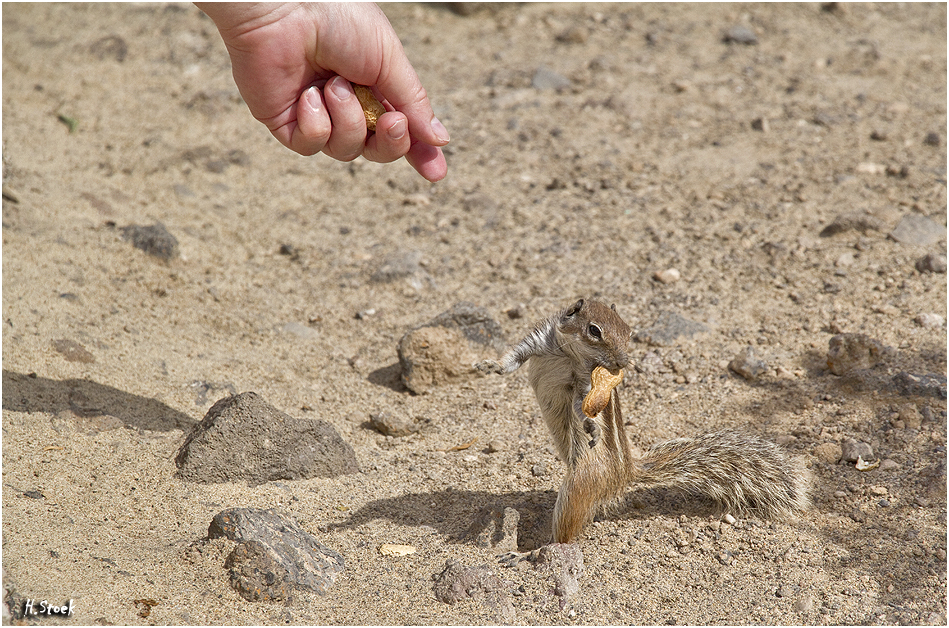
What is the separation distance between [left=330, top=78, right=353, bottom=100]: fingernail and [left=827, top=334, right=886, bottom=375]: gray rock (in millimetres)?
2692

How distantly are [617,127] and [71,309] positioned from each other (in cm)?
414

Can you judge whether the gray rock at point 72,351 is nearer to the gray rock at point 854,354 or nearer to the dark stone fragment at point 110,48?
the gray rock at point 854,354

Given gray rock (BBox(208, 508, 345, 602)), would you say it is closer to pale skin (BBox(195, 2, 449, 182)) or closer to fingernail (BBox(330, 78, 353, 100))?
pale skin (BBox(195, 2, 449, 182))

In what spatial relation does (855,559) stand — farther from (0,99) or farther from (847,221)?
(0,99)

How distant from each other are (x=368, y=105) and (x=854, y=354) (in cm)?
266

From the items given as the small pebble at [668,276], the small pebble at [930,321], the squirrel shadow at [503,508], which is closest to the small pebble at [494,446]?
the squirrel shadow at [503,508]

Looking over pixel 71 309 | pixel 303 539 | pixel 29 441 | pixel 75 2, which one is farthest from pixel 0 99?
pixel 303 539

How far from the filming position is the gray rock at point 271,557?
9.07 feet

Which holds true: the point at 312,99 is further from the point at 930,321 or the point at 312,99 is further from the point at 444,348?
the point at 930,321

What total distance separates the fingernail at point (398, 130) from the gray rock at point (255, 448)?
1288 millimetres

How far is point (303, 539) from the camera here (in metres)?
2.96

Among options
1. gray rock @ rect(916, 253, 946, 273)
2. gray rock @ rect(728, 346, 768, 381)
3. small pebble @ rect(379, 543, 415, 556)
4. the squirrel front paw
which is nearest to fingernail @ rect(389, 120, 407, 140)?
the squirrel front paw

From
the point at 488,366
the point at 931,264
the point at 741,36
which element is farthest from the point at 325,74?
the point at 741,36

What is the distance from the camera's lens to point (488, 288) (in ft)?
16.5
